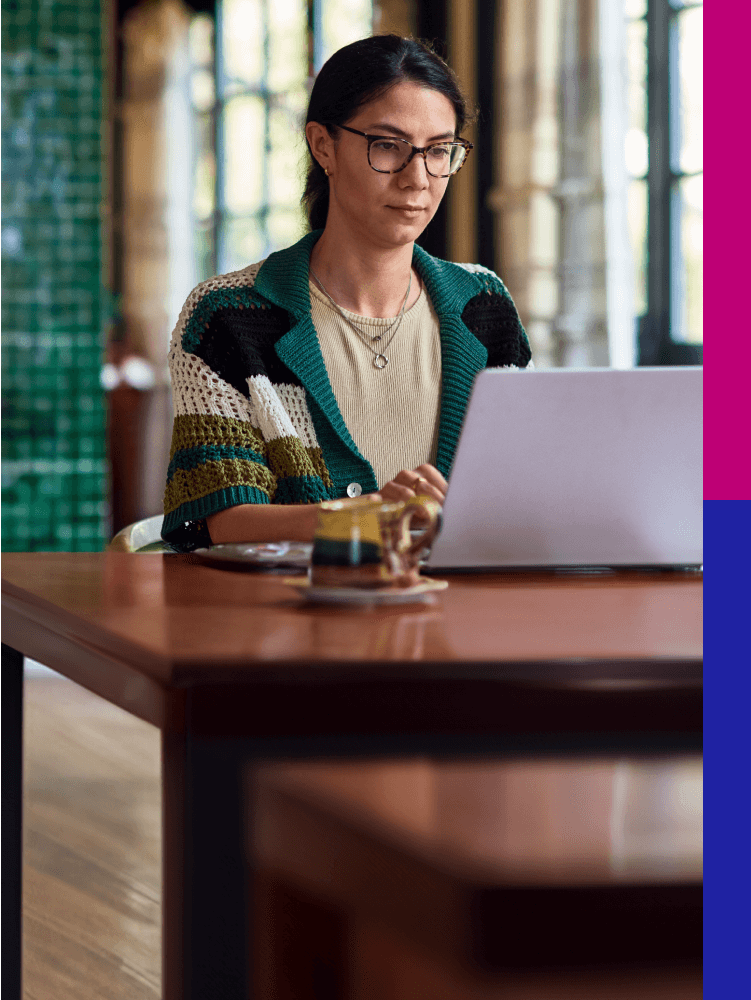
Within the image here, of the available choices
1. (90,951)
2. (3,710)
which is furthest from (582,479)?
(90,951)

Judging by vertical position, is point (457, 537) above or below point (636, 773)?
above

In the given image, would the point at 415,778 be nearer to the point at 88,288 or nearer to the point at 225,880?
the point at 225,880

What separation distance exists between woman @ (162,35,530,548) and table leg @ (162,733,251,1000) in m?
0.83

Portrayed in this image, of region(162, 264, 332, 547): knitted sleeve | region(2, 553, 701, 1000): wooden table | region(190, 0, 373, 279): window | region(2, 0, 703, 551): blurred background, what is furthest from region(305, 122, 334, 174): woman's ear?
region(190, 0, 373, 279): window

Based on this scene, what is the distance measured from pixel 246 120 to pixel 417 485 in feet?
18.7

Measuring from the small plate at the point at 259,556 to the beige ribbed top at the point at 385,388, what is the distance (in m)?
0.48

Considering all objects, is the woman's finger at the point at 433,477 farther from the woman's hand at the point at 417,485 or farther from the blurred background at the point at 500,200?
the blurred background at the point at 500,200

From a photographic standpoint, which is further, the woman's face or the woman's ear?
the woman's ear

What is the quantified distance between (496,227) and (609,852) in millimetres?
3873

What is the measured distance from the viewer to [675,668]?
73cm

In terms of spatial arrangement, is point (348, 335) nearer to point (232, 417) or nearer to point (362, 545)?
point (232, 417)

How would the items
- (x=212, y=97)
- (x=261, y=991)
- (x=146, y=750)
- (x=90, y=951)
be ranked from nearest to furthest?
(x=261, y=991) → (x=90, y=951) → (x=146, y=750) → (x=212, y=97)

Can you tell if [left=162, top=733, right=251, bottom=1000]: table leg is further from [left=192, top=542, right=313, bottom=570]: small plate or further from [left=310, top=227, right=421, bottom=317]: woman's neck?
[left=310, top=227, right=421, bottom=317]: woman's neck

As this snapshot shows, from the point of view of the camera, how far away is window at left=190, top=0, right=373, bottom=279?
6.27m
